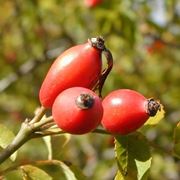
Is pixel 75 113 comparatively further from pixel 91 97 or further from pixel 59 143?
pixel 59 143

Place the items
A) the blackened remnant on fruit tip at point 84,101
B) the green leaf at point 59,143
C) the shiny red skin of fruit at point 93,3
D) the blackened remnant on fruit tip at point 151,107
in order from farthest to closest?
the shiny red skin of fruit at point 93,3 < the green leaf at point 59,143 < the blackened remnant on fruit tip at point 151,107 < the blackened remnant on fruit tip at point 84,101

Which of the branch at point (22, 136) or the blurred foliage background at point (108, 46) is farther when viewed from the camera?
the blurred foliage background at point (108, 46)

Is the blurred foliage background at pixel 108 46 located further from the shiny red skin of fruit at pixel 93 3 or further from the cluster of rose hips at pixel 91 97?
the cluster of rose hips at pixel 91 97

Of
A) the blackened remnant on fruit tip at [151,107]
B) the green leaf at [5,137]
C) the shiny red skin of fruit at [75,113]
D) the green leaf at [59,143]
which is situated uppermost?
the shiny red skin of fruit at [75,113]

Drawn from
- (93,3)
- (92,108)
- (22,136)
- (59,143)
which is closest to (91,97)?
(92,108)

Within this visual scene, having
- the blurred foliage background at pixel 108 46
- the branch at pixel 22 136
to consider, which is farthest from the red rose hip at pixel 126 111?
the blurred foliage background at pixel 108 46

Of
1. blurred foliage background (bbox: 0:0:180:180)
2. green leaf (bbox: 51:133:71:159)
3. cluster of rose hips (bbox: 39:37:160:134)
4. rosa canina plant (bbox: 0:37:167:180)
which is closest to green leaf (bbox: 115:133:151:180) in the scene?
rosa canina plant (bbox: 0:37:167:180)

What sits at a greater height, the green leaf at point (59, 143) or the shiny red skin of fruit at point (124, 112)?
the shiny red skin of fruit at point (124, 112)

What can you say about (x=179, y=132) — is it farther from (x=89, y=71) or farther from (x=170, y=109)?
(x=170, y=109)
